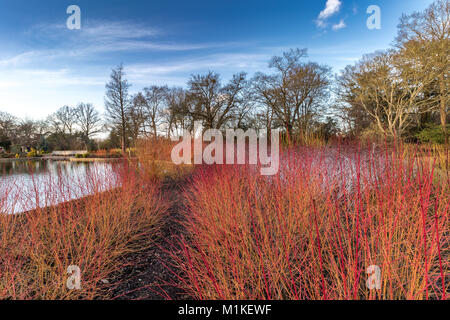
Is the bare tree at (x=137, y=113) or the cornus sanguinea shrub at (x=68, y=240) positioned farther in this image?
the bare tree at (x=137, y=113)

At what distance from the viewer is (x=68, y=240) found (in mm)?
2492

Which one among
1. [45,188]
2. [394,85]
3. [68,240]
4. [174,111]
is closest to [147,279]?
[68,240]

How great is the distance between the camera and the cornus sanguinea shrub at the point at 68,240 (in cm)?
194

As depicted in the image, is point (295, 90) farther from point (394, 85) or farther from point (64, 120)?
point (64, 120)

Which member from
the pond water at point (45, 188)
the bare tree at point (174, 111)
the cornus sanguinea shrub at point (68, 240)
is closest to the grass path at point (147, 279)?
the cornus sanguinea shrub at point (68, 240)

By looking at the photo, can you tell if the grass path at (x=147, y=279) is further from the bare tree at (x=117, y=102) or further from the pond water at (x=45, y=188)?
the bare tree at (x=117, y=102)

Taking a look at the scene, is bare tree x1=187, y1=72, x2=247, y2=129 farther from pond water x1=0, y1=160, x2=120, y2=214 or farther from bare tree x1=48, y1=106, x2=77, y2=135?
bare tree x1=48, y1=106, x2=77, y2=135

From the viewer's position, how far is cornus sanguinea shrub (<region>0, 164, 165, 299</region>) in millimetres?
1940

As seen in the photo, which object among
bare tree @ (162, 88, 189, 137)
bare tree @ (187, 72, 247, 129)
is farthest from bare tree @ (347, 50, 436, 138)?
bare tree @ (162, 88, 189, 137)

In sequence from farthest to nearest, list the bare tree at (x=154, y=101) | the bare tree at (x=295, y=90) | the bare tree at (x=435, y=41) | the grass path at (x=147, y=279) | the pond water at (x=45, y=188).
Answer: the bare tree at (x=154, y=101) < the bare tree at (x=295, y=90) < the bare tree at (x=435, y=41) < the pond water at (x=45, y=188) < the grass path at (x=147, y=279)

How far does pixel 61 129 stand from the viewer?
30.7m
